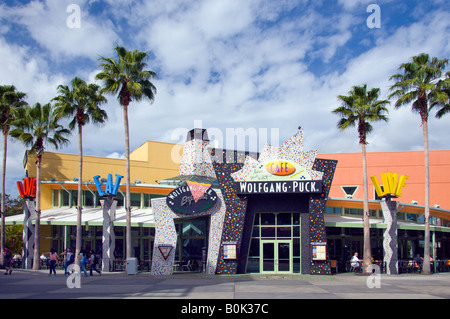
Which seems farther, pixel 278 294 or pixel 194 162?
pixel 194 162

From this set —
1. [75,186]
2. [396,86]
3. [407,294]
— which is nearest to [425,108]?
[396,86]

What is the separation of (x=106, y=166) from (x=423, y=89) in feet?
98.3

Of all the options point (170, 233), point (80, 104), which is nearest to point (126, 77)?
point (80, 104)

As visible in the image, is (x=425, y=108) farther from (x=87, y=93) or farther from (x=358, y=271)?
(x=87, y=93)

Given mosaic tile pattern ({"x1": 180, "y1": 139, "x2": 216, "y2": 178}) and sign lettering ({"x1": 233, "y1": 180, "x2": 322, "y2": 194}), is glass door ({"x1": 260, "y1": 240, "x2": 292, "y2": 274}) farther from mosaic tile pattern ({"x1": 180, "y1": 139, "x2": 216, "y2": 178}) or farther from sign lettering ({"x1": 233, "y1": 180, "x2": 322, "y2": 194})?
Answer: mosaic tile pattern ({"x1": 180, "y1": 139, "x2": 216, "y2": 178})

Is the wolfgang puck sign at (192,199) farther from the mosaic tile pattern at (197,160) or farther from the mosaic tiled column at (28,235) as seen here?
the mosaic tiled column at (28,235)

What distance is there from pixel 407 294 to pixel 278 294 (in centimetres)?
517

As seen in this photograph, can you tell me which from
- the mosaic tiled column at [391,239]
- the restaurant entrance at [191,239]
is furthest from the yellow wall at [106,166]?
the mosaic tiled column at [391,239]

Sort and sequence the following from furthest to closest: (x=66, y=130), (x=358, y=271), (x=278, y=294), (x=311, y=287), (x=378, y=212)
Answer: (x=378, y=212)
(x=66, y=130)
(x=358, y=271)
(x=311, y=287)
(x=278, y=294)

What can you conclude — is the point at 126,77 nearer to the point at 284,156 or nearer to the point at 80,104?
the point at 80,104

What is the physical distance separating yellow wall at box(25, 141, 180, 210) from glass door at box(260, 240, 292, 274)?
66.7ft

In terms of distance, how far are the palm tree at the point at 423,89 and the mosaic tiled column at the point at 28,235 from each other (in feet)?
88.5

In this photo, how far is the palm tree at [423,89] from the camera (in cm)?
2828

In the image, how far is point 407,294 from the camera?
1728 cm
